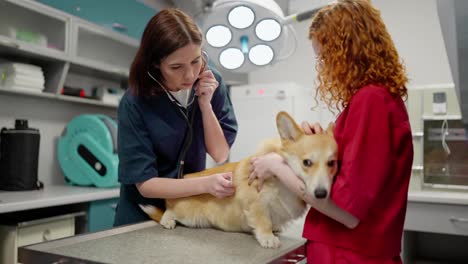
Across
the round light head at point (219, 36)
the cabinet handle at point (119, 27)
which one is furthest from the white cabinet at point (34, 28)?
the round light head at point (219, 36)

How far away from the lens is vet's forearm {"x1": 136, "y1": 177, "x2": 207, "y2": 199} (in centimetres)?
111

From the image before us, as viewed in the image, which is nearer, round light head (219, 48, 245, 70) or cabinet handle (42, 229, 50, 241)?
round light head (219, 48, 245, 70)

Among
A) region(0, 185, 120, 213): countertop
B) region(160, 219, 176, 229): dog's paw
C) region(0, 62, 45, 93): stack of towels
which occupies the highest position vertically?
region(0, 62, 45, 93): stack of towels

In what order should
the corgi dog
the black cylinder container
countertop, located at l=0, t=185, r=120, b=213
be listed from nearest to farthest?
the corgi dog
countertop, located at l=0, t=185, r=120, b=213
the black cylinder container

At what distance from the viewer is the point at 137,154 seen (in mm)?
1151

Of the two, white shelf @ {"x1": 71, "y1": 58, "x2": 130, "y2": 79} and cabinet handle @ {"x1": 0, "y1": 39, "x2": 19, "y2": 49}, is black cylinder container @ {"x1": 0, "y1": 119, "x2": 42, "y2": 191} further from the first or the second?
white shelf @ {"x1": 71, "y1": 58, "x2": 130, "y2": 79}

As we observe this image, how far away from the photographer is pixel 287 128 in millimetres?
1012

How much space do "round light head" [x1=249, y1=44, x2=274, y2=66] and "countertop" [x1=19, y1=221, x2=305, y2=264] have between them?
2.46 feet

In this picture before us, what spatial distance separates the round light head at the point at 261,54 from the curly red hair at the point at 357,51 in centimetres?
60

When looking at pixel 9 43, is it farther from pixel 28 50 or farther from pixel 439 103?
pixel 439 103

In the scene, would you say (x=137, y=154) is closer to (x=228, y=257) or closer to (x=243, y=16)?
(x=228, y=257)

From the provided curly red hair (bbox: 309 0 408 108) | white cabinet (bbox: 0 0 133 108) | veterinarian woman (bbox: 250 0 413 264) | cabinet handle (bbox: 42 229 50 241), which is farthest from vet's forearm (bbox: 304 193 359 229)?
white cabinet (bbox: 0 0 133 108)

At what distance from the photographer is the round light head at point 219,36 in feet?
4.99

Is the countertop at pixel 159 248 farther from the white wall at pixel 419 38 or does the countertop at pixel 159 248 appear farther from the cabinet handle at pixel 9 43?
the white wall at pixel 419 38
